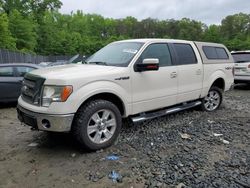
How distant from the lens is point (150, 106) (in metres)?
5.20

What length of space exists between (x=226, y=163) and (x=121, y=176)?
5.24 feet

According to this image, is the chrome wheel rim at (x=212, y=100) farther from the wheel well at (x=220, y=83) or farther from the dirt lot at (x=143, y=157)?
the dirt lot at (x=143, y=157)

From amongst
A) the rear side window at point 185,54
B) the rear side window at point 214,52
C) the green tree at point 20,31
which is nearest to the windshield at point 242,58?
the rear side window at point 214,52

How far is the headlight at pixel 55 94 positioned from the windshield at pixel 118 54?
128 cm

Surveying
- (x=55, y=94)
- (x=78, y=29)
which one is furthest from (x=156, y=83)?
(x=78, y=29)

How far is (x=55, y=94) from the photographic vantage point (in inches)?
156

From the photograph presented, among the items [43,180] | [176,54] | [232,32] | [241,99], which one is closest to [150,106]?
[176,54]

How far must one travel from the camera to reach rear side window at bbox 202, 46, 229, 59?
6.74 metres

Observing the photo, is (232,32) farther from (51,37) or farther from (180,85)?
(180,85)

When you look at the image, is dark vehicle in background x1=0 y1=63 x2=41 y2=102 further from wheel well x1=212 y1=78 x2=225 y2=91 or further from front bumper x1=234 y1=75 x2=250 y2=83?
front bumper x1=234 y1=75 x2=250 y2=83

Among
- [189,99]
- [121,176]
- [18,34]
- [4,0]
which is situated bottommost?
[121,176]

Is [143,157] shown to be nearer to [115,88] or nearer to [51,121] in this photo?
[115,88]

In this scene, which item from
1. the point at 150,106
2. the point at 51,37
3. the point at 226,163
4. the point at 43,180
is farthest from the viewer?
the point at 51,37

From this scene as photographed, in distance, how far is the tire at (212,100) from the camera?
694 centimetres
